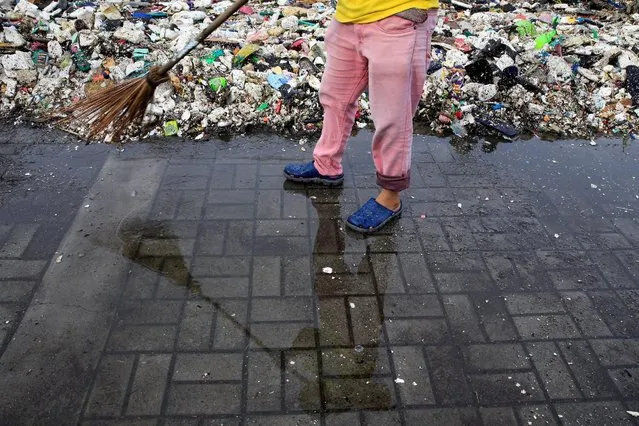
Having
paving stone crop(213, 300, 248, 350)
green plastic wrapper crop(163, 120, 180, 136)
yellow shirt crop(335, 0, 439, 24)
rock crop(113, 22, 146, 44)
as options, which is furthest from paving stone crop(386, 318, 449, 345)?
rock crop(113, 22, 146, 44)

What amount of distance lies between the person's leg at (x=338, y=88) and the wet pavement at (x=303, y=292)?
1.08 feet

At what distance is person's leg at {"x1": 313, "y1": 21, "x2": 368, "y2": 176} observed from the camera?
11.1 feet

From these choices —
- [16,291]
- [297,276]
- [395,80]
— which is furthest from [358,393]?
[16,291]

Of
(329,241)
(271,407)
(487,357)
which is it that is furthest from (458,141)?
(271,407)

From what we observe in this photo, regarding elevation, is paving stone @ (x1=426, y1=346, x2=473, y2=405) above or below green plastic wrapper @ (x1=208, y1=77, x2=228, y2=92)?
below

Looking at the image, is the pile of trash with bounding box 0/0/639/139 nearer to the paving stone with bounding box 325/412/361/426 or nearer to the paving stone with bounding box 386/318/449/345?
the paving stone with bounding box 386/318/449/345

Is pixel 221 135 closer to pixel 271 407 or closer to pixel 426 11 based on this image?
pixel 426 11

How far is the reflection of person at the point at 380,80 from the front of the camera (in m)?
3.03

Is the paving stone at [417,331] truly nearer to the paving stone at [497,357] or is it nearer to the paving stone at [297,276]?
the paving stone at [497,357]

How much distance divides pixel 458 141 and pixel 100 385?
3613mm

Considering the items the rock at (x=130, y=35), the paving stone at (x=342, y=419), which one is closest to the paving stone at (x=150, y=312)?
the paving stone at (x=342, y=419)

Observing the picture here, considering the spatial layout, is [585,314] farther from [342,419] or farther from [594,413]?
[342,419]

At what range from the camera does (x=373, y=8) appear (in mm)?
3012

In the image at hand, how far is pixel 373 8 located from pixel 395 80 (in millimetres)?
424
